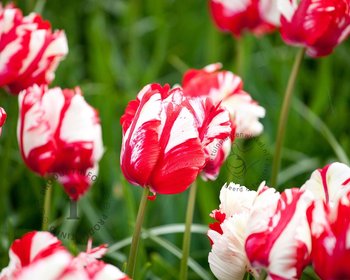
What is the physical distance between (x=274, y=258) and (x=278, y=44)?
5.75 ft

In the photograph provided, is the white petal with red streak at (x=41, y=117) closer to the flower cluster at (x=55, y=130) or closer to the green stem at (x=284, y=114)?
the flower cluster at (x=55, y=130)

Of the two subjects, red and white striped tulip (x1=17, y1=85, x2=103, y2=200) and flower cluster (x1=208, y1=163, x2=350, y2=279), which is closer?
flower cluster (x1=208, y1=163, x2=350, y2=279)

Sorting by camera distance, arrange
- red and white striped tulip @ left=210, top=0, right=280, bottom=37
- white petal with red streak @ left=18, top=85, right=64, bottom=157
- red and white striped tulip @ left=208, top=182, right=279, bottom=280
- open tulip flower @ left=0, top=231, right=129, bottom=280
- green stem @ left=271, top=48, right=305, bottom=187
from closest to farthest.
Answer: open tulip flower @ left=0, top=231, right=129, bottom=280
red and white striped tulip @ left=208, top=182, right=279, bottom=280
white petal with red streak @ left=18, top=85, right=64, bottom=157
green stem @ left=271, top=48, right=305, bottom=187
red and white striped tulip @ left=210, top=0, right=280, bottom=37

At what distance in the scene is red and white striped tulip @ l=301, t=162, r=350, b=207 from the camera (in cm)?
82

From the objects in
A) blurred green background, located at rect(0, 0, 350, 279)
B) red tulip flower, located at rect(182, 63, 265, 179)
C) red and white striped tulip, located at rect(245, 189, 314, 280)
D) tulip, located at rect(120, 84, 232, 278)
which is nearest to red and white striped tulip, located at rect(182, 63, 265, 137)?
red tulip flower, located at rect(182, 63, 265, 179)

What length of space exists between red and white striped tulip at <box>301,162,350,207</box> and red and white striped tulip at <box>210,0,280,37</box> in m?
0.58

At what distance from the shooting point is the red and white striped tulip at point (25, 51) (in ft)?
3.51

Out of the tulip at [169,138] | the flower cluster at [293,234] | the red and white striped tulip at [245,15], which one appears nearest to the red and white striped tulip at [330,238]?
the flower cluster at [293,234]

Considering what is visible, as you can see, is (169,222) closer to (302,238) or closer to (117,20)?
(302,238)

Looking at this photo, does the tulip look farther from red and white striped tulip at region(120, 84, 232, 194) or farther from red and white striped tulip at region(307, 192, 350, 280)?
red and white striped tulip at region(307, 192, 350, 280)

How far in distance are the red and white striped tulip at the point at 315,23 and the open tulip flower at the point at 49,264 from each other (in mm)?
511

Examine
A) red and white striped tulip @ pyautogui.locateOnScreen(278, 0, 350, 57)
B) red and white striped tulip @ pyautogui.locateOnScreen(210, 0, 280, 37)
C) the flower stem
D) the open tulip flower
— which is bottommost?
the flower stem

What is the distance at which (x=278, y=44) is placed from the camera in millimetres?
2426

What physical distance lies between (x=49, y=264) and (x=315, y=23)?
1.91 ft
